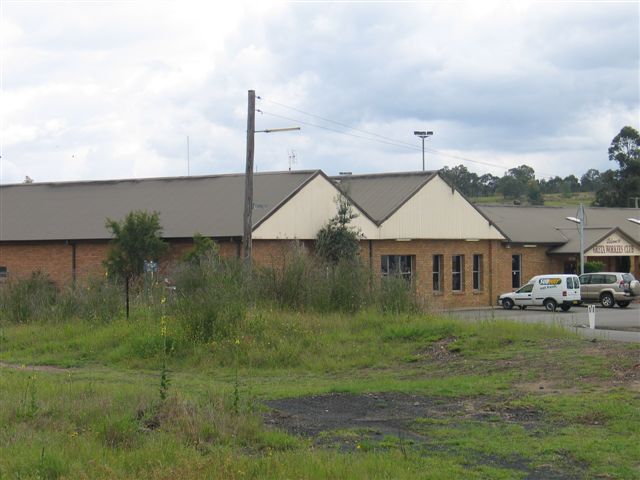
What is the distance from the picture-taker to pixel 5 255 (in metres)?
42.8

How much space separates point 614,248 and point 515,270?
21.7ft

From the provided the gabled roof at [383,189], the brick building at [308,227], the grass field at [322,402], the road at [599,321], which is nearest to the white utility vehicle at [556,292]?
the road at [599,321]

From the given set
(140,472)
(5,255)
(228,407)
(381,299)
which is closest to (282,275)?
(381,299)

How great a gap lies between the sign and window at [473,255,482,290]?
6.84 meters

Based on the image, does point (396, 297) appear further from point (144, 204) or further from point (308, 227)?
point (144, 204)

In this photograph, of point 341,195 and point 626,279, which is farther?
point 626,279

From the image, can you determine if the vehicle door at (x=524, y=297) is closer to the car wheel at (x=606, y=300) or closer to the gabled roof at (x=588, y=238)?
the car wheel at (x=606, y=300)

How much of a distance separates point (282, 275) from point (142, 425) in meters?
12.5

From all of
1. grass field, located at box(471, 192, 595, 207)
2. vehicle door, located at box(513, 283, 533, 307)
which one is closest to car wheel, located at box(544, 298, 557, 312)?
vehicle door, located at box(513, 283, 533, 307)

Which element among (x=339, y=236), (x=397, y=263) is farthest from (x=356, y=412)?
(x=397, y=263)

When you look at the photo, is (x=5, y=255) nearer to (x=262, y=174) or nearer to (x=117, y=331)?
(x=262, y=174)

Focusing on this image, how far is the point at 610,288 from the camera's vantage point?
45125mm

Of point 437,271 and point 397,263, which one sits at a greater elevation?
point 397,263

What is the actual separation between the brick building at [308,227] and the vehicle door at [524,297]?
10.5 feet
